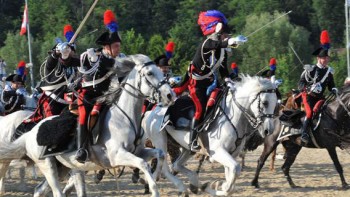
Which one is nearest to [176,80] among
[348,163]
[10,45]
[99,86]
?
[99,86]

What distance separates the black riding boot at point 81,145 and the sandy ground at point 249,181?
2.23 meters

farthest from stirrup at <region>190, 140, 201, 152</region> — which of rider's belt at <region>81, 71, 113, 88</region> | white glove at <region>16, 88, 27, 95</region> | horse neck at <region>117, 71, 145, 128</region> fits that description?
white glove at <region>16, 88, 27, 95</region>

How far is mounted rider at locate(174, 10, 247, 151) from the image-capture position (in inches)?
531

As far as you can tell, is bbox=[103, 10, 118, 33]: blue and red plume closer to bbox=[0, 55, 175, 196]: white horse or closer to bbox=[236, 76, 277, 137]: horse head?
bbox=[0, 55, 175, 196]: white horse

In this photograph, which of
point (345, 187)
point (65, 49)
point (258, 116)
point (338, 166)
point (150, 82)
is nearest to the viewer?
point (150, 82)

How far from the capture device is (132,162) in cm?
1089

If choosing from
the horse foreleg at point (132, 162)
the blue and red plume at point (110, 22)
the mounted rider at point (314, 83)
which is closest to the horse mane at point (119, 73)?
the blue and red plume at point (110, 22)

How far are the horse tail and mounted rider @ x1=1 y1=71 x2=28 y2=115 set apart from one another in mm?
5591

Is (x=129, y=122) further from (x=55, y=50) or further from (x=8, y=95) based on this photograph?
(x=8, y=95)

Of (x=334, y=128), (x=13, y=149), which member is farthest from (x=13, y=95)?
(x=334, y=128)

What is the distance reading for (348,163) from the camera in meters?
21.9

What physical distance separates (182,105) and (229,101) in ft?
3.23

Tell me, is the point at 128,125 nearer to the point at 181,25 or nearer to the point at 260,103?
the point at 260,103

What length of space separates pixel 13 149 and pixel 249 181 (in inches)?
278
